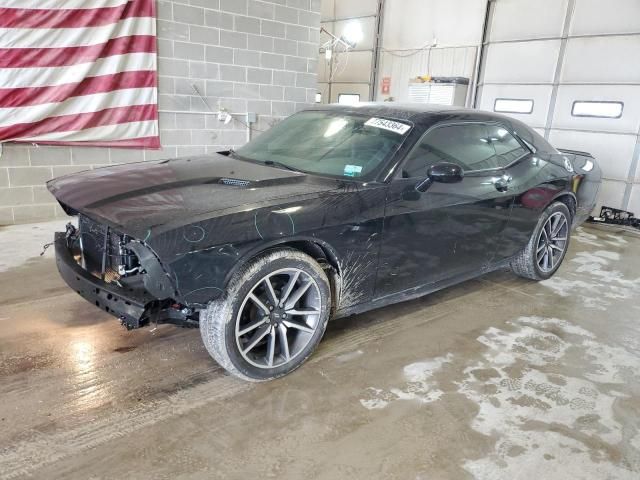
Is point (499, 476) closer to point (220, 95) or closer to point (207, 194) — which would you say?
point (207, 194)

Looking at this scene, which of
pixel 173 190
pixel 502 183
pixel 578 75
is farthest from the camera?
pixel 578 75

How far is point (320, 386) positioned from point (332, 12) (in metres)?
11.6

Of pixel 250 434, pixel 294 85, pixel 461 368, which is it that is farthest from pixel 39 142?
pixel 461 368

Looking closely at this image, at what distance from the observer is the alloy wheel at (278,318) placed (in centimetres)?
249

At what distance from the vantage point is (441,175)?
9.44ft

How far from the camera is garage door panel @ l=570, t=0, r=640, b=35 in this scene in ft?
24.2

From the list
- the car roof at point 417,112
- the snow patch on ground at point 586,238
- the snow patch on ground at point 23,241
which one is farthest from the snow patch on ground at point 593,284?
the snow patch on ground at point 23,241

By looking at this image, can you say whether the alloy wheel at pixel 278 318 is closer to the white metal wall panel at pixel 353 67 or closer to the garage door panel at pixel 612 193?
the garage door panel at pixel 612 193

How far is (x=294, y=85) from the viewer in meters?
7.18

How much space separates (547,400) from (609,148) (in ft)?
21.7

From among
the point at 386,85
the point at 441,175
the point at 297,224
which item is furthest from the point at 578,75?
the point at 297,224

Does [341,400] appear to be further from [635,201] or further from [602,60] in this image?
[602,60]

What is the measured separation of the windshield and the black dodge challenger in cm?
1

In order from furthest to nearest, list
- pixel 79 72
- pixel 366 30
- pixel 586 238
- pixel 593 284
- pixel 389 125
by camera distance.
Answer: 1. pixel 366 30
2. pixel 586 238
3. pixel 79 72
4. pixel 593 284
5. pixel 389 125
